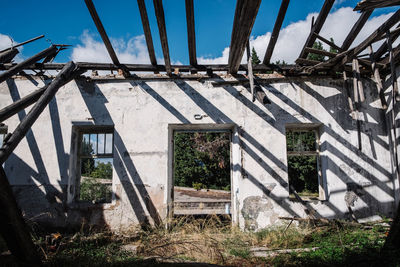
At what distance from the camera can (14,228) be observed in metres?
2.47

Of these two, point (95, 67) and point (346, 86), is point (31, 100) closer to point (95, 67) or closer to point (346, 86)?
point (95, 67)

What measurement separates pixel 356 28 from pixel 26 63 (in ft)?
20.8

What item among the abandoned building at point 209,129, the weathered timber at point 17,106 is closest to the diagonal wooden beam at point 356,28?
the abandoned building at point 209,129

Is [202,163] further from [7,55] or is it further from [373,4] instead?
[373,4]

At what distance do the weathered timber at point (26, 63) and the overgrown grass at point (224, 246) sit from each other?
114 inches

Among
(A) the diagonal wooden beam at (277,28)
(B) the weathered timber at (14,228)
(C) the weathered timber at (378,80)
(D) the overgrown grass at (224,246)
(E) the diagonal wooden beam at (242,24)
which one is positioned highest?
(A) the diagonal wooden beam at (277,28)

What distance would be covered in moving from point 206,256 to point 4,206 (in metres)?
2.67

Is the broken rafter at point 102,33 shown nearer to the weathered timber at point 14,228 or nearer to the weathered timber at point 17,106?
the weathered timber at point 17,106

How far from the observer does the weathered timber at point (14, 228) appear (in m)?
2.32

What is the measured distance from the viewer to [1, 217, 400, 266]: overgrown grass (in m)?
3.41

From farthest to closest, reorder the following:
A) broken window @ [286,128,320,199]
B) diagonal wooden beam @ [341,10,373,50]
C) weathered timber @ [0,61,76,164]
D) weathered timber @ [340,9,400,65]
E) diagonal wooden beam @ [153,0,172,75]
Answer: broken window @ [286,128,320,199] → diagonal wooden beam @ [341,10,373,50] → weathered timber @ [340,9,400,65] → diagonal wooden beam @ [153,0,172,75] → weathered timber @ [0,61,76,164]

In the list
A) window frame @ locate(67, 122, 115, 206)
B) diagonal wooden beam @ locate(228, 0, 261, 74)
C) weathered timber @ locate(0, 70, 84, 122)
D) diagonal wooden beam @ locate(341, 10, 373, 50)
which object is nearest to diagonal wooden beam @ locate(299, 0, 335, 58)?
diagonal wooden beam @ locate(341, 10, 373, 50)

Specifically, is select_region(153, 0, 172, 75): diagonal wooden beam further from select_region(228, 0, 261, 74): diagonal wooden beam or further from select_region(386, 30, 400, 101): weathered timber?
select_region(386, 30, 400, 101): weathered timber

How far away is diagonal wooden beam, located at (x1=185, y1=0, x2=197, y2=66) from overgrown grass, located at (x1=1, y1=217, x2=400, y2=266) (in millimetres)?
3458
